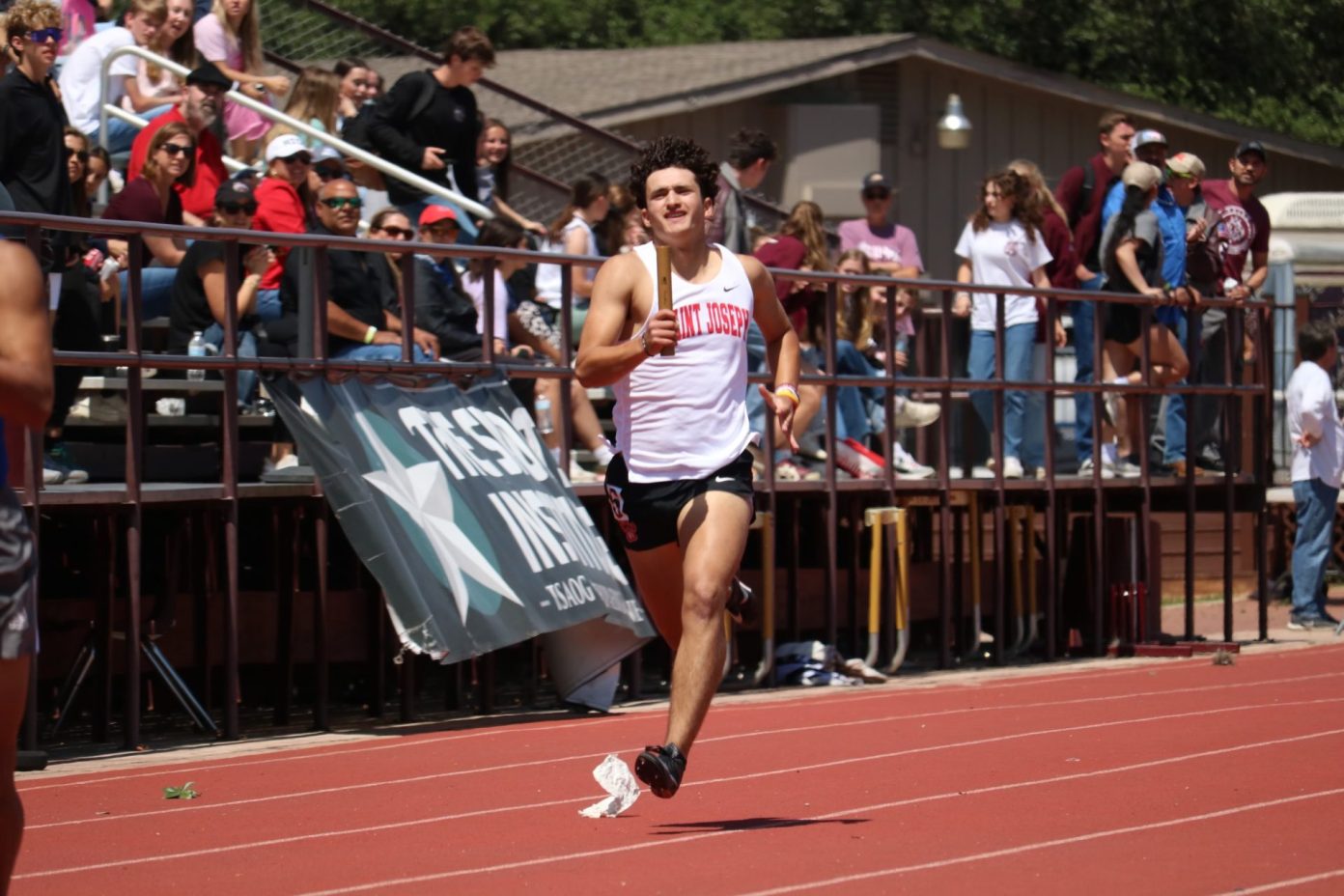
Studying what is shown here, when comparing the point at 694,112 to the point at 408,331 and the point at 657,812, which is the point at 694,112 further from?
the point at 657,812

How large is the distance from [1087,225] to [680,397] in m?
8.80

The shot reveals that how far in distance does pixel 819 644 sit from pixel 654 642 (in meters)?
1.17

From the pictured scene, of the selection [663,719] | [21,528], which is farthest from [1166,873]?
[663,719]

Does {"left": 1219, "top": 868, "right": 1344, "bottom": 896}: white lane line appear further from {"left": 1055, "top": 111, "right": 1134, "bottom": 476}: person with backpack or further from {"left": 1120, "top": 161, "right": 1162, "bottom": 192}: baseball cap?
{"left": 1120, "top": 161, "right": 1162, "bottom": 192}: baseball cap

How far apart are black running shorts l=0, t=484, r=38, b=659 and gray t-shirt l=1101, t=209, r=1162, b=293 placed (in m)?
11.5

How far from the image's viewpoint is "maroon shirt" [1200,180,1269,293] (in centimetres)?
1730

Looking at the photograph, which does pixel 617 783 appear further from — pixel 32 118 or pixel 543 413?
pixel 543 413

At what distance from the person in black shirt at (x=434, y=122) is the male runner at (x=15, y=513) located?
31.4ft

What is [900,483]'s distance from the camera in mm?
14695

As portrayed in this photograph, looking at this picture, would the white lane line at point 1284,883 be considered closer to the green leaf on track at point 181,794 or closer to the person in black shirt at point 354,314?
the green leaf on track at point 181,794

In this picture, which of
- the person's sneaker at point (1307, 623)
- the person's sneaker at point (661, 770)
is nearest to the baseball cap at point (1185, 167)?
the person's sneaker at point (1307, 623)

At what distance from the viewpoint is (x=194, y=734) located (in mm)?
11359

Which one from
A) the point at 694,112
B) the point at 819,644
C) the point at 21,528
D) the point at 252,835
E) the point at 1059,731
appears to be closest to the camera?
the point at 21,528

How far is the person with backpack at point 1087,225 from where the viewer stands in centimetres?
1577
